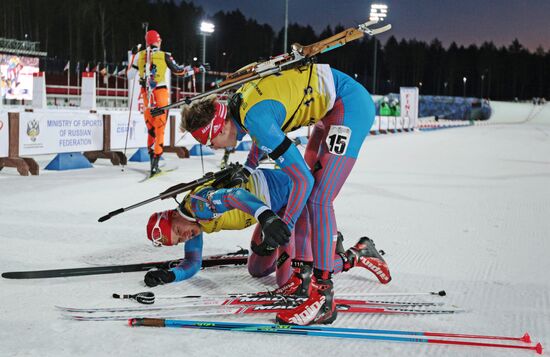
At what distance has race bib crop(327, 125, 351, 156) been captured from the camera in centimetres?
346

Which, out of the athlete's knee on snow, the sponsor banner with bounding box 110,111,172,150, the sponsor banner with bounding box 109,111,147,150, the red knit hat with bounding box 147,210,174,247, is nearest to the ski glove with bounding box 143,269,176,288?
the red knit hat with bounding box 147,210,174,247

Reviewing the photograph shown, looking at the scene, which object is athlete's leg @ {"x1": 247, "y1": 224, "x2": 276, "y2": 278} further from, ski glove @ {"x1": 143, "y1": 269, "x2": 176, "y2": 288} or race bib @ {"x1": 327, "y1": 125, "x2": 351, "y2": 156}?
race bib @ {"x1": 327, "y1": 125, "x2": 351, "y2": 156}

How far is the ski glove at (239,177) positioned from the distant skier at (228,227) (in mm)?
43

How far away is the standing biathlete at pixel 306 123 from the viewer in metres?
3.21

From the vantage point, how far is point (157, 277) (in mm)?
3867

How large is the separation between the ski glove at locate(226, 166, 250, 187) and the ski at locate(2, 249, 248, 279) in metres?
0.75

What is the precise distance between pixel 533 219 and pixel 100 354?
5.30m

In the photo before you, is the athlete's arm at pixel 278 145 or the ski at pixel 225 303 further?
the ski at pixel 225 303

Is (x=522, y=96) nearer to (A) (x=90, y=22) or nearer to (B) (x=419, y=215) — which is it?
(A) (x=90, y=22)

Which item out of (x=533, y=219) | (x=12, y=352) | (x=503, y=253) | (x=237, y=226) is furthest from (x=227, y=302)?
(x=533, y=219)

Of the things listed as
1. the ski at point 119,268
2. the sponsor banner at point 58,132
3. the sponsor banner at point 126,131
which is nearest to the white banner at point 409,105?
the sponsor banner at point 126,131

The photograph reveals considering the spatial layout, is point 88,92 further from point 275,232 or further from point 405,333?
point 405,333

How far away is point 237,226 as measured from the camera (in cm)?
409

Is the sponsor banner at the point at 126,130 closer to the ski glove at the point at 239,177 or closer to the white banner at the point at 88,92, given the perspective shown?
the white banner at the point at 88,92
